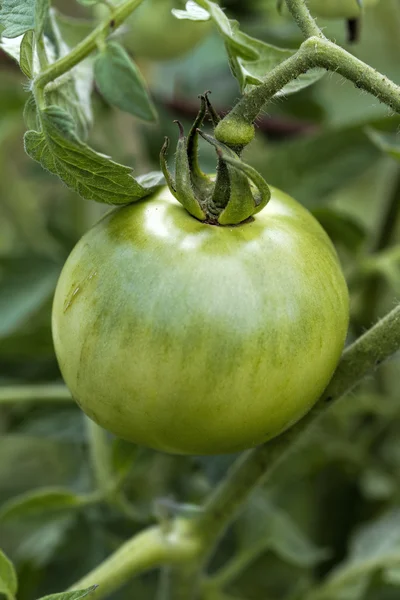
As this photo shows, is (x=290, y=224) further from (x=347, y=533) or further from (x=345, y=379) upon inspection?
(x=347, y=533)

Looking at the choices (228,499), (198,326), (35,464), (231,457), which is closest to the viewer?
(198,326)

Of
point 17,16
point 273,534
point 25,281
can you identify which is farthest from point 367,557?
point 17,16

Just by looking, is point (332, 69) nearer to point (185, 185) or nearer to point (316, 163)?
point (185, 185)

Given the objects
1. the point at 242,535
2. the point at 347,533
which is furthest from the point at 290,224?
the point at 347,533

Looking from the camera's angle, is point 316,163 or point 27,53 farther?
point 316,163

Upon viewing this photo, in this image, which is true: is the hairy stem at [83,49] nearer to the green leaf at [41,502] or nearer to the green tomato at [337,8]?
the green tomato at [337,8]

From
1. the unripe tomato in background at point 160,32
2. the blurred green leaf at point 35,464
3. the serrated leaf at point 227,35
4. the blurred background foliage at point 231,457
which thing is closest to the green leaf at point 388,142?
the blurred background foliage at point 231,457
